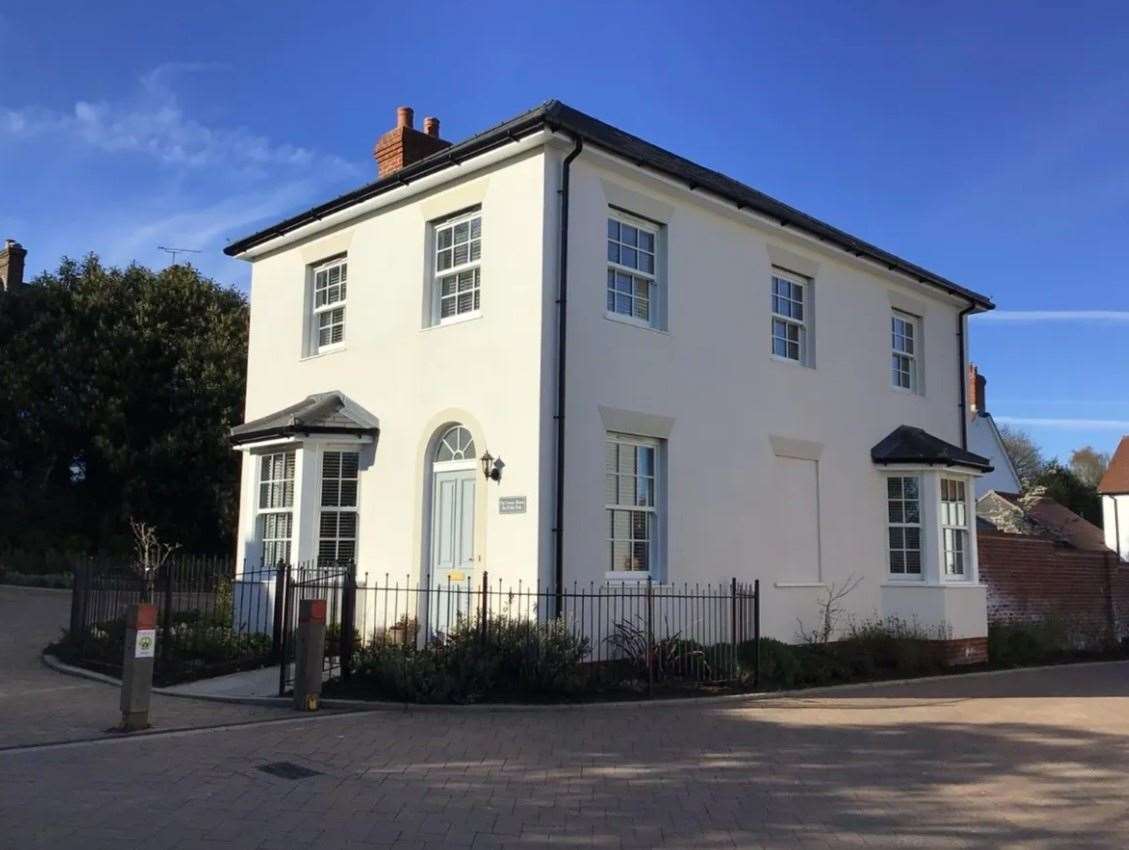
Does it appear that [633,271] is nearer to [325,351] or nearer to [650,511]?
[650,511]

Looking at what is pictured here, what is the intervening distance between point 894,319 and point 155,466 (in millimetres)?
17820

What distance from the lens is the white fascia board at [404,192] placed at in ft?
40.1

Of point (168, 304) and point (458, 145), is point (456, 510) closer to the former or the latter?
point (458, 145)

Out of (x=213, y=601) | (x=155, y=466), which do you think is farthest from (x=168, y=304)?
(x=213, y=601)

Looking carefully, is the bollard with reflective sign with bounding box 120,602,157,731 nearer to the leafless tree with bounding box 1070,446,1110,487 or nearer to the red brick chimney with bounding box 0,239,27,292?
the red brick chimney with bounding box 0,239,27,292

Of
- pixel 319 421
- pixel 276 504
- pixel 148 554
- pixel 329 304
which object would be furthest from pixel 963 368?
pixel 148 554

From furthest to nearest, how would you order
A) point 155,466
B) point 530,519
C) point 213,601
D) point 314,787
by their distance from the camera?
1. point 155,466
2. point 213,601
3. point 530,519
4. point 314,787

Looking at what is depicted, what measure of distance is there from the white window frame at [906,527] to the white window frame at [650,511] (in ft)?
16.9

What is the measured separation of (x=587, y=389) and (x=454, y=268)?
2.57 meters

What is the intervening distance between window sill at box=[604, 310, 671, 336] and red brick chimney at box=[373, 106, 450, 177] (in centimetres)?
462

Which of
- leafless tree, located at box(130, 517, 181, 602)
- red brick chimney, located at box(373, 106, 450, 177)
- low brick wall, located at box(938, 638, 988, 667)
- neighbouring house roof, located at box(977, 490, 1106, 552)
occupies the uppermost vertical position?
red brick chimney, located at box(373, 106, 450, 177)

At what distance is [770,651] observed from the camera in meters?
12.6

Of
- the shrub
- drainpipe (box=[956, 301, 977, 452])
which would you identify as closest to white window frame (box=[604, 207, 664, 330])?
the shrub

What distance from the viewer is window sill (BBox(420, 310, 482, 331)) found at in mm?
12881
